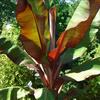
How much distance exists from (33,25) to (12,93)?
101 cm

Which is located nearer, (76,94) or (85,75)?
(85,75)

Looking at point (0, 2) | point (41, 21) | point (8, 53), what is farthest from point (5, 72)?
point (0, 2)

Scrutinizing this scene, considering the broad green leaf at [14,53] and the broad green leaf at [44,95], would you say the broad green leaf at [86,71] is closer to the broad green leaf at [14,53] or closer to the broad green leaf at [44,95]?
the broad green leaf at [44,95]

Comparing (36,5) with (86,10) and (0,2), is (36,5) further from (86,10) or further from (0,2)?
(0,2)

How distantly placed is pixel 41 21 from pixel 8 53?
649 millimetres

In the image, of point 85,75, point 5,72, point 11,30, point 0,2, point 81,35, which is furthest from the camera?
point 0,2

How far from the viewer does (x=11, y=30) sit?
23.3 feet

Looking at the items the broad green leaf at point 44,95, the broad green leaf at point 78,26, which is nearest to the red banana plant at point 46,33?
the broad green leaf at point 78,26

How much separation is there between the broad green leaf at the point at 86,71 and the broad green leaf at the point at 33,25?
1.72 feet

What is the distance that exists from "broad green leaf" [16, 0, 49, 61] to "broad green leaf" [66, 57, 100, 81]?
524 millimetres

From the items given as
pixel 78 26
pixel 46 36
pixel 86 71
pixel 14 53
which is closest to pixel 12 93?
pixel 14 53

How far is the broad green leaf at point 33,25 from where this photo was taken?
4.82 m

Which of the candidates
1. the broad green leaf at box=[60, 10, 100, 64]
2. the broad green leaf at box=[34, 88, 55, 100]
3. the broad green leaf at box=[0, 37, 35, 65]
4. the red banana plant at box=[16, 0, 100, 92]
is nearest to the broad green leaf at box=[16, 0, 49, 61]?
the red banana plant at box=[16, 0, 100, 92]

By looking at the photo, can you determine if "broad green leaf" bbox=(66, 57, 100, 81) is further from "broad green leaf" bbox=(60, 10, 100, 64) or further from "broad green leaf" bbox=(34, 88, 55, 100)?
"broad green leaf" bbox=(34, 88, 55, 100)
